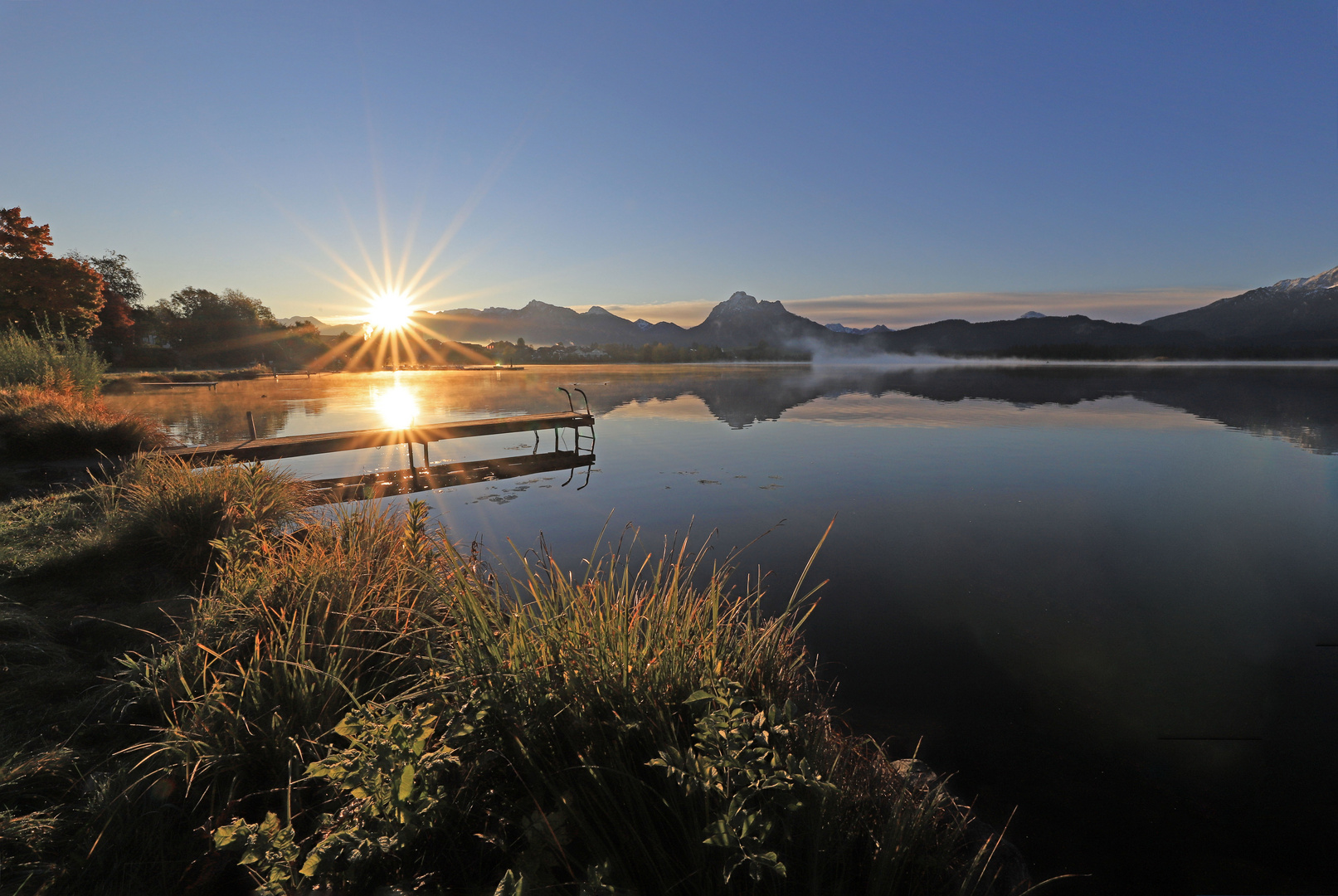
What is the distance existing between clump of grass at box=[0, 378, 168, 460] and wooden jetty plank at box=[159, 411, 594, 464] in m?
1.28

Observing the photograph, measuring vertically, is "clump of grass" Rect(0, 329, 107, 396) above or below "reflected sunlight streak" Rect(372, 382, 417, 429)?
above

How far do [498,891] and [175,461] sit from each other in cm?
953

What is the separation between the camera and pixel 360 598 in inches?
161

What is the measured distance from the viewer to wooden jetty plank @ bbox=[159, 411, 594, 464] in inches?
453

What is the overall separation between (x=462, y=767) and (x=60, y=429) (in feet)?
48.4

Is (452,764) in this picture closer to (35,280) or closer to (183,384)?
(183,384)

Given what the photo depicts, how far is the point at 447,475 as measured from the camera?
45.6 ft

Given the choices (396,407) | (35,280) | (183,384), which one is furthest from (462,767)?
(35,280)

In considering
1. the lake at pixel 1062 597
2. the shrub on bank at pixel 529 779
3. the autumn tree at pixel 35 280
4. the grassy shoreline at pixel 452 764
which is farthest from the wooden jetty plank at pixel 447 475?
the autumn tree at pixel 35 280

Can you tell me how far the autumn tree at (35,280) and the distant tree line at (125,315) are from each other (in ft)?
0.15

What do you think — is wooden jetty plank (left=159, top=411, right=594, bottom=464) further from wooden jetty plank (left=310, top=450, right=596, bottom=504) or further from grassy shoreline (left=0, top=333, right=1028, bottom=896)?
grassy shoreline (left=0, top=333, right=1028, bottom=896)

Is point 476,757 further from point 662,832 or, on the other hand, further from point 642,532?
point 642,532

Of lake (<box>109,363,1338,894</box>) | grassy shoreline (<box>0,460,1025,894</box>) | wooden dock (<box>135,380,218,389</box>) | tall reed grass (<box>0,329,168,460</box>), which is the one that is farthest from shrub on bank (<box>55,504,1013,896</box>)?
wooden dock (<box>135,380,218,389</box>)

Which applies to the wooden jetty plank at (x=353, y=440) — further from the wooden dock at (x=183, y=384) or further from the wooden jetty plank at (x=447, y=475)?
the wooden dock at (x=183, y=384)
